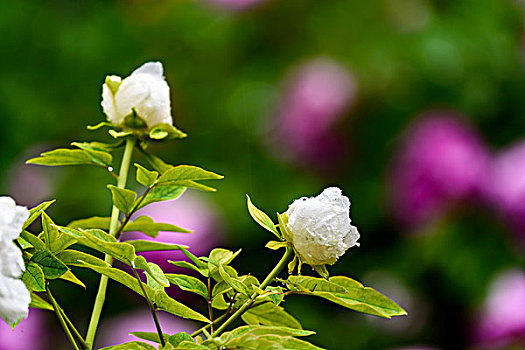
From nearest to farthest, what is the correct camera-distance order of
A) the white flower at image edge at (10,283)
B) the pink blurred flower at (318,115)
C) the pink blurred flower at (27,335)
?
the white flower at image edge at (10,283), the pink blurred flower at (27,335), the pink blurred flower at (318,115)

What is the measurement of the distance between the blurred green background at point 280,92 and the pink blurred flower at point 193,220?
0.11ft

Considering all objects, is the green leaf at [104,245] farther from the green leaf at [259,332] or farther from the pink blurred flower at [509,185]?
the pink blurred flower at [509,185]

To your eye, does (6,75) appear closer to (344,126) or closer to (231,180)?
(231,180)

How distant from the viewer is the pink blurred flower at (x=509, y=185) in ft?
3.46

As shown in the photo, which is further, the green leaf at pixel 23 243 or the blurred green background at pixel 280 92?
the blurred green background at pixel 280 92

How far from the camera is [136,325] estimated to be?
3.17ft

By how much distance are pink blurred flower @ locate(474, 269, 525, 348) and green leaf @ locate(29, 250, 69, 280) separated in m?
0.79

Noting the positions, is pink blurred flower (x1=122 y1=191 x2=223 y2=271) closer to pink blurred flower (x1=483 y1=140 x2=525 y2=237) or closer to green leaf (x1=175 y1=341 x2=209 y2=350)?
pink blurred flower (x1=483 y1=140 x2=525 y2=237)

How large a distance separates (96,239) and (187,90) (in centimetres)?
106

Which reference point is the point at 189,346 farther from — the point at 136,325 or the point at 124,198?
the point at 136,325

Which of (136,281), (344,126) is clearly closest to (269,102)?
(344,126)

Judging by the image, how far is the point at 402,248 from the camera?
3.74ft

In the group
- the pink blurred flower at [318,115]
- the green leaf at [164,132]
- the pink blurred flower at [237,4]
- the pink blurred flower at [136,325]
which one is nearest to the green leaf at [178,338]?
the green leaf at [164,132]

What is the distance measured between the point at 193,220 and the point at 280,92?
1.02 feet
